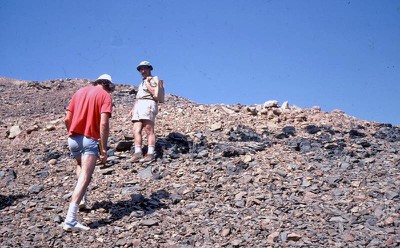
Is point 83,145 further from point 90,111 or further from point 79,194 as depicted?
point 79,194

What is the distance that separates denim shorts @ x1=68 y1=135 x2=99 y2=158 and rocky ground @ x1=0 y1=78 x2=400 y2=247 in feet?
2.94

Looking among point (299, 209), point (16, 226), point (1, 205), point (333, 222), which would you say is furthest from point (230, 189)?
point (1, 205)

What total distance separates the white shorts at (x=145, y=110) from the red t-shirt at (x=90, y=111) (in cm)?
184

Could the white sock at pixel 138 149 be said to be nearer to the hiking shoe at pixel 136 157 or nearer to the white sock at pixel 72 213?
the hiking shoe at pixel 136 157

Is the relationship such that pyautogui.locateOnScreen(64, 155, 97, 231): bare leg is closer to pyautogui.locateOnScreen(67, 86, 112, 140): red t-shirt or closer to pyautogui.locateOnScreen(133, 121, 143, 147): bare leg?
pyautogui.locateOnScreen(67, 86, 112, 140): red t-shirt

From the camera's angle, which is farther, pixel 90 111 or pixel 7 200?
pixel 7 200

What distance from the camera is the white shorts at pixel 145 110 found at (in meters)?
6.78

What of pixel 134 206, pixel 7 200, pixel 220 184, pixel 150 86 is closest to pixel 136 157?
pixel 150 86

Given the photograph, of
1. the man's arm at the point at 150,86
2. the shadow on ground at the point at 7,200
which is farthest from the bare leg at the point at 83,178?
the man's arm at the point at 150,86

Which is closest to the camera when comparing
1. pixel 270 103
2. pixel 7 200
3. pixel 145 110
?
pixel 7 200

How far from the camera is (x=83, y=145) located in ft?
15.7

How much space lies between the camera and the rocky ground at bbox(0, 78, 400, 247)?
15.3 ft

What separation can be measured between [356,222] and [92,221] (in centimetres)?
326

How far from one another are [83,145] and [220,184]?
2.22m
